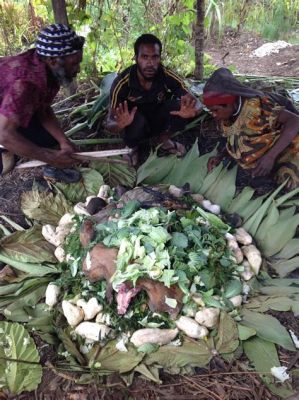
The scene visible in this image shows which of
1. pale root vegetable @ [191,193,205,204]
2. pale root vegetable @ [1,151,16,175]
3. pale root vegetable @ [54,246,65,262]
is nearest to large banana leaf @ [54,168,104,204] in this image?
pale root vegetable @ [1,151,16,175]

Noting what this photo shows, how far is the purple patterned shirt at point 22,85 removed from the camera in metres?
2.14

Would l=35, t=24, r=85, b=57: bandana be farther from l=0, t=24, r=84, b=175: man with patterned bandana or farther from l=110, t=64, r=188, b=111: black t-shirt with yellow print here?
l=110, t=64, r=188, b=111: black t-shirt with yellow print

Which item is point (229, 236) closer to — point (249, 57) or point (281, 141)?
point (281, 141)

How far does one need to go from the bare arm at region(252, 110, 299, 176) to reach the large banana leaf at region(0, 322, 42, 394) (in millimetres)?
1584

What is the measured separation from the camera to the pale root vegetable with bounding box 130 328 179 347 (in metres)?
1.71

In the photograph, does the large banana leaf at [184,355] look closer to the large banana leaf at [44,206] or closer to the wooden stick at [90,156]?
the large banana leaf at [44,206]

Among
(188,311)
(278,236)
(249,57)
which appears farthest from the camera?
(249,57)

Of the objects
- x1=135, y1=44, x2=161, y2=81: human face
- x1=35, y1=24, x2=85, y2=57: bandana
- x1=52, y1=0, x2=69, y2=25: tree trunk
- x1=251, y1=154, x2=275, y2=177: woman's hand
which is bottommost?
x1=251, y1=154, x2=275, y2=177: woman's hand

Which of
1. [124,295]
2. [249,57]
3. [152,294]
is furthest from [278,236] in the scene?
[249,57]

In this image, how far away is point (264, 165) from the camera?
2.46 metres

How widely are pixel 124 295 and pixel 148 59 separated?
5.14 ft

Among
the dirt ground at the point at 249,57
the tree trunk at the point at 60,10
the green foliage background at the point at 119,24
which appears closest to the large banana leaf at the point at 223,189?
the tree trunk at the point at 60,10

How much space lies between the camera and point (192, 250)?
1.91m

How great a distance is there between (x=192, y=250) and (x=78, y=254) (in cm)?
56
